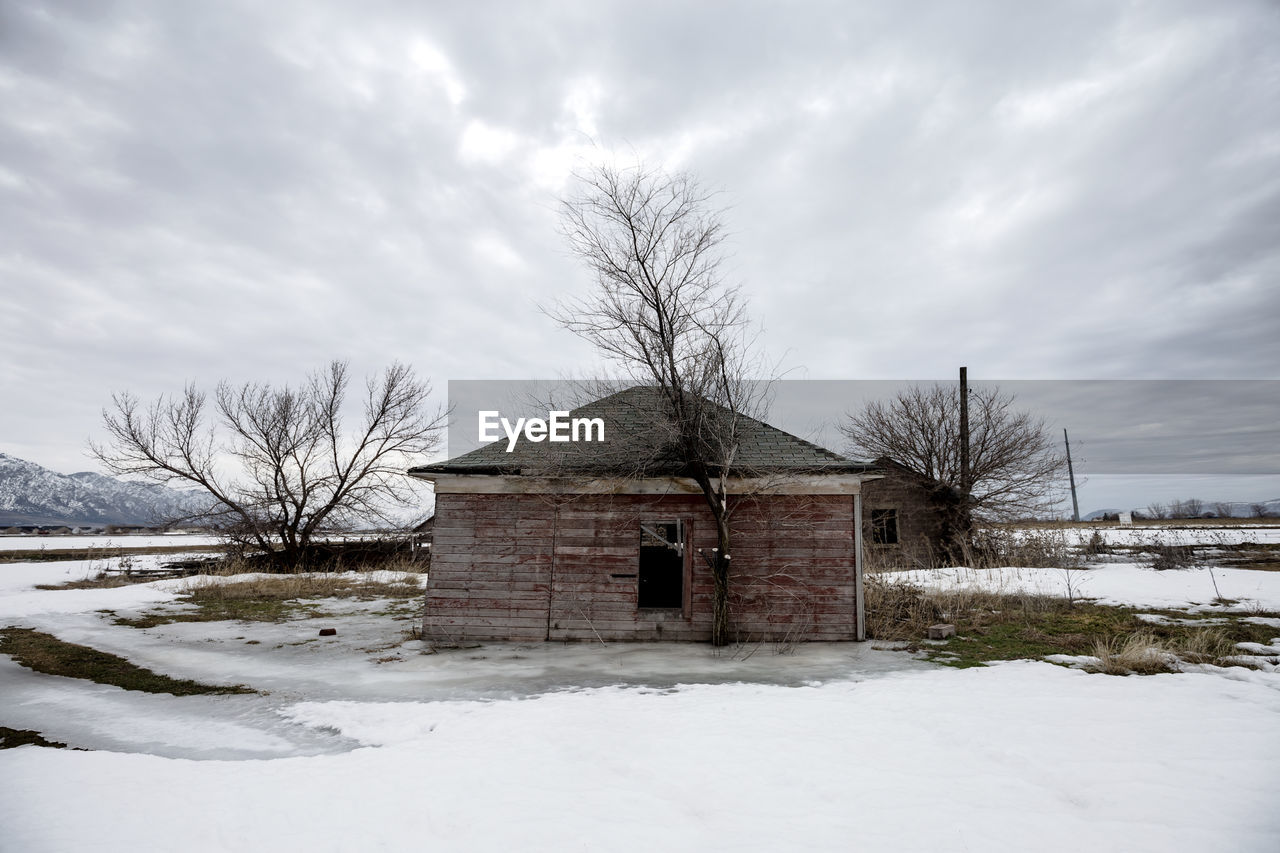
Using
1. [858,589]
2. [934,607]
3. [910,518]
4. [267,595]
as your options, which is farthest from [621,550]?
[910,518]

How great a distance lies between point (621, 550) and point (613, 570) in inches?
15.0

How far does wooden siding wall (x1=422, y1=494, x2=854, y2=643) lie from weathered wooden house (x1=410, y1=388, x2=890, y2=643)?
0.02m

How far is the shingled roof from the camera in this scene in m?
10.1

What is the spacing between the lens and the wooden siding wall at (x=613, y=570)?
35.8ft

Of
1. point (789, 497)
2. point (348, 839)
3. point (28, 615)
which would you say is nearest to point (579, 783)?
point (348, 839)

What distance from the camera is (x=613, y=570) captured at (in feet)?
36.3

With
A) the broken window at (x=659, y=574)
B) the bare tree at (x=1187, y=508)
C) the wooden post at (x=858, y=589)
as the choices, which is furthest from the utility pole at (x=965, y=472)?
the bare tree at (x=1187, y=508)

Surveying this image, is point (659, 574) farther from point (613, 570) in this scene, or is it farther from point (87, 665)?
point (87, 665)

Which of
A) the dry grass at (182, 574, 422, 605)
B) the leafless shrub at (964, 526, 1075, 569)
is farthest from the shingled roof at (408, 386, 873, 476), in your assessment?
the leafless shrub at (964, 526, 1075, 569)

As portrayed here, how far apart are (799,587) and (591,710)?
541 centimetres

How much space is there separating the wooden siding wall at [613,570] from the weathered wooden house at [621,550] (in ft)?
0.06

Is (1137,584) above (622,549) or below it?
below

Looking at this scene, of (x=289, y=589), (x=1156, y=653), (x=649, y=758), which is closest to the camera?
(x=649, y=758)

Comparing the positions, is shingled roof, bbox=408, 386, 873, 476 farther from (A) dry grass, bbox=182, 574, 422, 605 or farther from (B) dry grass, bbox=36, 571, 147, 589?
(B) dry grass, bbox=36, 571, 147, 589
